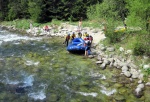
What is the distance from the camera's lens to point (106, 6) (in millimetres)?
28297

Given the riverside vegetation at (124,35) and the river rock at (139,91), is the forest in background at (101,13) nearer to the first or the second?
the riverside vegetation at (124,35)

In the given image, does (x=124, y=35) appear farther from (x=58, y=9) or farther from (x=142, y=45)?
(x=58, y=9)

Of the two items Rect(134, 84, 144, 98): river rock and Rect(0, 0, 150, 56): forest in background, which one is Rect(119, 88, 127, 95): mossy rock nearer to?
Rect(134, 84, 144, 98): river rock

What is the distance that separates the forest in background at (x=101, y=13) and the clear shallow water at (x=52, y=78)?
14.4 ft

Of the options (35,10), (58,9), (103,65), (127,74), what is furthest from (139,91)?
(35,10)

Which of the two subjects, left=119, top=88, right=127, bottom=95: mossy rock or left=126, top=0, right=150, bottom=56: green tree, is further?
left=126, top=0, right=150, bottom=56: green tree

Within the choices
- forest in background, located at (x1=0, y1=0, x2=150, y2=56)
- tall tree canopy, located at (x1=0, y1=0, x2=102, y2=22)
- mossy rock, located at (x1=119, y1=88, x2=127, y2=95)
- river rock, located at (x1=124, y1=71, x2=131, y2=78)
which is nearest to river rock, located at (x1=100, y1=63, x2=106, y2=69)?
river rock, located at (x1=124, y1=71, x2=131, y2=78)

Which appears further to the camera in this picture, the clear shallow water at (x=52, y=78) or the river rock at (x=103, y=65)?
the river rock at (x=103, y=65)

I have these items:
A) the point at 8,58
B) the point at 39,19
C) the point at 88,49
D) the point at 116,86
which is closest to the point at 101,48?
the point at 88,49

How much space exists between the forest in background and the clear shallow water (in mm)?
4395

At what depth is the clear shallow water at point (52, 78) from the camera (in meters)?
15.8

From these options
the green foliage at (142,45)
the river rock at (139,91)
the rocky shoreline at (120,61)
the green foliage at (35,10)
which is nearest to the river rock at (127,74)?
the rocky shoreline at (120,61)

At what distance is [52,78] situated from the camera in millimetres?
18875

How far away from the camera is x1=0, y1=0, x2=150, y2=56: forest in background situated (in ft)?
66.8
